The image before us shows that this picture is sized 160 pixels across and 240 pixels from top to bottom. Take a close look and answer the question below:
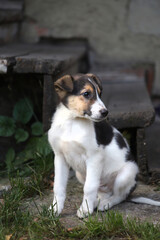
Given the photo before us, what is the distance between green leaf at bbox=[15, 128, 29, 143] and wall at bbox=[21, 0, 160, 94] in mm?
2583

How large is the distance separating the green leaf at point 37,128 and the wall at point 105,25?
253 cm

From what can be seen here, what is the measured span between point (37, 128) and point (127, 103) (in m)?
1.15

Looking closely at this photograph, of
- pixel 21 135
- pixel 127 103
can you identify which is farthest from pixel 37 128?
pixel 127 103

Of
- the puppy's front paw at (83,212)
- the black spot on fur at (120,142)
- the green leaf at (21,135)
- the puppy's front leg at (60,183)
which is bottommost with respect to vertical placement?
the green leaf at (21,135)

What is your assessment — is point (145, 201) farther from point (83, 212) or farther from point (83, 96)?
point (83, 96)

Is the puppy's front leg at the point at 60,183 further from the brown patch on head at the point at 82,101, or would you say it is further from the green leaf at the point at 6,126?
the green leaf at the point at 6,126

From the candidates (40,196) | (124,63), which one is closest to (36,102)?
(40,196)

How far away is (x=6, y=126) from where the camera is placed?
189 inches

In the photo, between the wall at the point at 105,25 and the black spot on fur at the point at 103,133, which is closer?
the black spot on fur at the point at 103,133

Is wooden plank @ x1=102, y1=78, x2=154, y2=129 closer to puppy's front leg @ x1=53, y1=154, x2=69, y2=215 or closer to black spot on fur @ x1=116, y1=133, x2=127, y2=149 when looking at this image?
black spot on fur @ x1=116, y1=133, x2=127, y2=149

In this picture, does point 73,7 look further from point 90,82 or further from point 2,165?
point 90,82

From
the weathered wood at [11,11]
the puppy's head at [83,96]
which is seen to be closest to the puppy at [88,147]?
the puppy's head at [83,96]

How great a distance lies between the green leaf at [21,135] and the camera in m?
4.76

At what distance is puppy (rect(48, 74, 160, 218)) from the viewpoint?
3316mm
